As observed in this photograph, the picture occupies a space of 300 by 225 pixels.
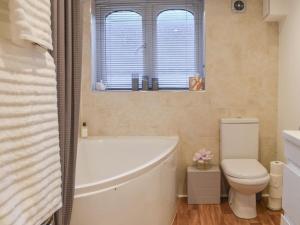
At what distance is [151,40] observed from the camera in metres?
3.48

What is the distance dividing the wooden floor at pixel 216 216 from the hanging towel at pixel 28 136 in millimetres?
1816

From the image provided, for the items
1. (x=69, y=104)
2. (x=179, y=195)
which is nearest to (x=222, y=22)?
(x=179, y=195)

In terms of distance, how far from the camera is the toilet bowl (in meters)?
2.63

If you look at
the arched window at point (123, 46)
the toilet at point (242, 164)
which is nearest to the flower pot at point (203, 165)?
the toilet at point (242, 164)

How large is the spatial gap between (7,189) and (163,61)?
110 inches

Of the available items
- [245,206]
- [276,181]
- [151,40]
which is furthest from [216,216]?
[151,40]

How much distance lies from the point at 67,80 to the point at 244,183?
1.86m

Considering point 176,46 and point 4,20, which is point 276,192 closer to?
point 176,46

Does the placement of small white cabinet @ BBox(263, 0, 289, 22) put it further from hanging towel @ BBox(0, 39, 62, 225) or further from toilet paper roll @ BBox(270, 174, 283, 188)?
hanging towel @ BBox(0, 39, 62, 225)

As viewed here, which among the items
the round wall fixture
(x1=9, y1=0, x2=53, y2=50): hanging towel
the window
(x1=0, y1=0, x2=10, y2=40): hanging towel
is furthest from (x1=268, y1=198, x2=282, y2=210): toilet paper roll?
(x1=0, y1=0, x2=10, y2=40): hanging towel

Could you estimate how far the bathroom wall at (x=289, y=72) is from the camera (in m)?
2.71

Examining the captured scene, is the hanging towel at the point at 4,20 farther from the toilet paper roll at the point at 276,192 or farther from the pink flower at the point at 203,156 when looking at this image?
the toilet paper roll at the point at 276,192

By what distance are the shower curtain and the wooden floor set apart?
1527 mm

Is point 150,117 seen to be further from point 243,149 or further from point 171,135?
point 243,149
